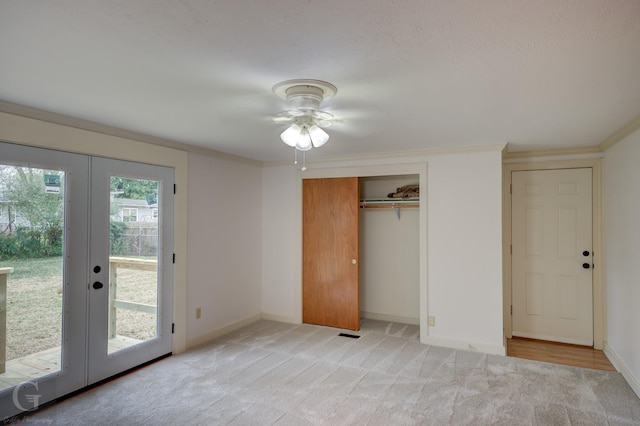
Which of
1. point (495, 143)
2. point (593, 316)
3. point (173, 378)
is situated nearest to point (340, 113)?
point (495, 143)

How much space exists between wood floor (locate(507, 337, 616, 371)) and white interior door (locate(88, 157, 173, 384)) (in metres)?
3.76

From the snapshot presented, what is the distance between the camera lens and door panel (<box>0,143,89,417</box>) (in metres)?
2.57

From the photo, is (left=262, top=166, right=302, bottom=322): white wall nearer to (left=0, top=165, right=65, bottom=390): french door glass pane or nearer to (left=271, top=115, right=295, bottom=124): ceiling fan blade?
(left=271, top=115, right=295, bottom=124): ceiling fan blade

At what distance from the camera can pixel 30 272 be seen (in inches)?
105

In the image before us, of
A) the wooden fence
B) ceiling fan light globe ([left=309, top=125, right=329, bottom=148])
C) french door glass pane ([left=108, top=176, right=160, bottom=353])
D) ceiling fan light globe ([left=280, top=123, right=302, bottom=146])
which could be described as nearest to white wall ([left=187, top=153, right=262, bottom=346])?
french door glass pane ([left=108, top=176, right=160, bottom=353])

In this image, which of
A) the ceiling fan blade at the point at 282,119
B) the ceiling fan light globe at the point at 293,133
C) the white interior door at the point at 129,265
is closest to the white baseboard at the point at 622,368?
the ceiling fan light globe at the point at 293,133

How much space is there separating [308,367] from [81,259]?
224cm

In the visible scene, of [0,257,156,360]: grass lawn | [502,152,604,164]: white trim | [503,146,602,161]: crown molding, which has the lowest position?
[0,257,156,360]: grass lawn

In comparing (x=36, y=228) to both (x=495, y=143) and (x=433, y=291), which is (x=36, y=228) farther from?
(x=495, y=143)

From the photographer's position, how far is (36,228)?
8.95 ft

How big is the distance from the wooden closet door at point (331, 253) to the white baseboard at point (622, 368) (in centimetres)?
267

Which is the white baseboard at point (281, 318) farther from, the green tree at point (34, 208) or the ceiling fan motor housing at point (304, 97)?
the ceiling fan motor housing at point (304, 97)

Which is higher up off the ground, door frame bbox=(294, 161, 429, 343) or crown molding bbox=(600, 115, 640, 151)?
crown molding bbox=(600, 115, 640, 151)

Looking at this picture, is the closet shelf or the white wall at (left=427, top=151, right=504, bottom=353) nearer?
the white wall at (left=427, top=151, right=504, bottom=353)
